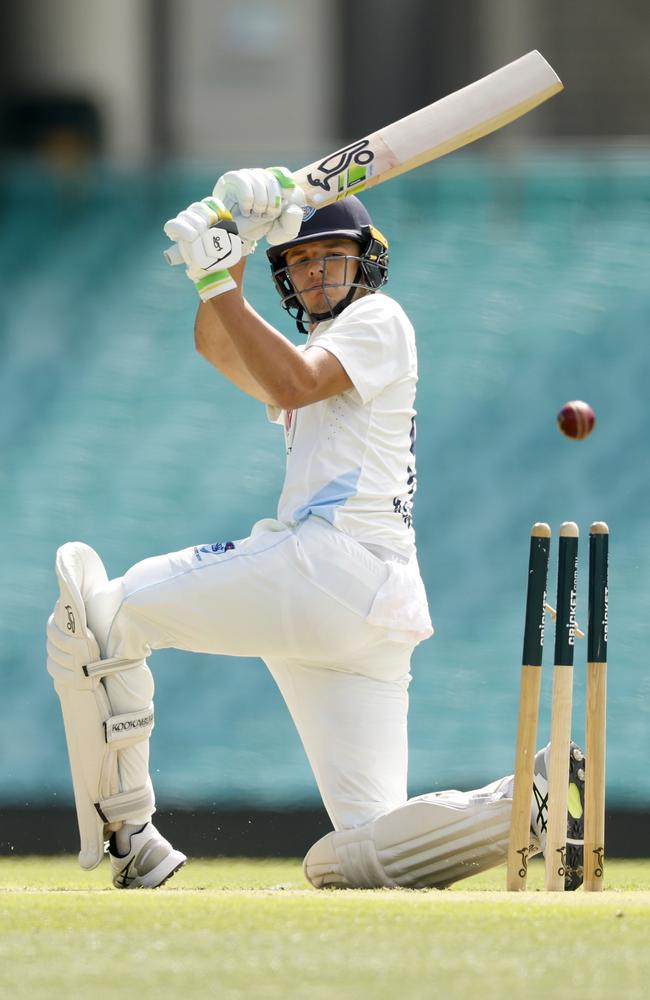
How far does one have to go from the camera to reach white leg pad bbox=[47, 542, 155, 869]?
2.84 meters

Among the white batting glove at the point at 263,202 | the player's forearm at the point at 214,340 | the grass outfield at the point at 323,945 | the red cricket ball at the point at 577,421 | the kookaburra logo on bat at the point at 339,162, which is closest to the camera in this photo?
the grass outfield at the point at 323,945

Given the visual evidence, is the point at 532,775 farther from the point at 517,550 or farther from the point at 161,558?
the point at 517,550

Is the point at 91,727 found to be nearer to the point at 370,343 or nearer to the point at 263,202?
the point at 370,343

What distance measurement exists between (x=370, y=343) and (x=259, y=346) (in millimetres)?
254

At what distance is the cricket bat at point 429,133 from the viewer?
300 centimetres

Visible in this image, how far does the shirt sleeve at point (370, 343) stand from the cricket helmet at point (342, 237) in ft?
0.36

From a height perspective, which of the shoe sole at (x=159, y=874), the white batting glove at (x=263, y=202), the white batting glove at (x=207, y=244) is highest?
the white batting glove at (x=263, y=202)

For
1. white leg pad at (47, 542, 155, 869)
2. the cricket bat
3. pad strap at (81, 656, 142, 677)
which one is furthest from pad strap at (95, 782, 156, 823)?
the cricket bat

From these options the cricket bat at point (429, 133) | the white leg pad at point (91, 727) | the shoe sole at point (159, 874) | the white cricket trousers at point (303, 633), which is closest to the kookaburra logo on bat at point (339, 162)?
the cricket bat at point (429, 133)

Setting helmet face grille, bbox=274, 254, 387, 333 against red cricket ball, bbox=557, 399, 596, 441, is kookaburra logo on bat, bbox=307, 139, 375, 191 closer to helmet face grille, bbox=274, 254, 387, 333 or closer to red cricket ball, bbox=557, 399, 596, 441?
helmet face grille, bbox=274, 254, 387, 333

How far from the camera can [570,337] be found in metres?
4.84

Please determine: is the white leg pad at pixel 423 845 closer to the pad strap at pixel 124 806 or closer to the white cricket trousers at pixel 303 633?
the white cricket trousers at pixel 303 633

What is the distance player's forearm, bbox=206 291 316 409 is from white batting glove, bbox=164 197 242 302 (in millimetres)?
25

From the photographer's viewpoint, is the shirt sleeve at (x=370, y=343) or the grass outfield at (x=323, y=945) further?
the shirt sleeve at (x=370, y=343)
